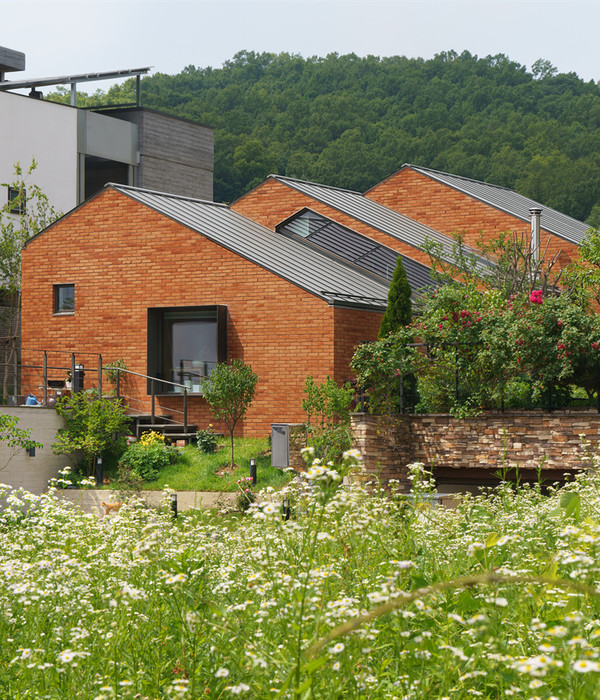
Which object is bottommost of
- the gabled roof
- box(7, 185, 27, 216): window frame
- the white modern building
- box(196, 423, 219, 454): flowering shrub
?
box(196, 423, 219, 454): flowering shrub

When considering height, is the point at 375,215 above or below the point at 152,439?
above

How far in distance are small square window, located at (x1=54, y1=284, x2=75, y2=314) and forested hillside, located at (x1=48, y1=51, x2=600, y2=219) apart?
3119cm

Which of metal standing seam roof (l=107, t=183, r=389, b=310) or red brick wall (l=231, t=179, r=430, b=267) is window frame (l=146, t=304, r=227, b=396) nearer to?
metal standing seam roof (l=107, t=183, r=389, b=310)

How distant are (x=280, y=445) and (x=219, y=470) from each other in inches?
67.4

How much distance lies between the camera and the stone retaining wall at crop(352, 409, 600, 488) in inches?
605

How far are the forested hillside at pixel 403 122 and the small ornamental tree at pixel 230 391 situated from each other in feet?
116

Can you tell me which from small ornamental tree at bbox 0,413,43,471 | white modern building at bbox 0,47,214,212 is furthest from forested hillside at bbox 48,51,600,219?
small ornamental tree at bbox 0,413,43,471

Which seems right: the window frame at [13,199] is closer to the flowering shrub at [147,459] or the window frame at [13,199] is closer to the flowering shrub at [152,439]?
the flowering shrub at [152,439]

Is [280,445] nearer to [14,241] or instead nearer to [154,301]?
[154,301]

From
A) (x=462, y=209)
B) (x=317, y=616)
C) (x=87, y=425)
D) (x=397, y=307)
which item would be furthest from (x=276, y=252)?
(x=317, y=616)

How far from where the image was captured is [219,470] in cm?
1953

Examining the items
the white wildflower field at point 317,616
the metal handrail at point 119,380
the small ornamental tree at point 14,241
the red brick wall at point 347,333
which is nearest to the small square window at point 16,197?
the small ornamental tree at point 14,241

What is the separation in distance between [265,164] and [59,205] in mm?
24225

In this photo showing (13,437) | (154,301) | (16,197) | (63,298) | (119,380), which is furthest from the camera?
(16,197)
